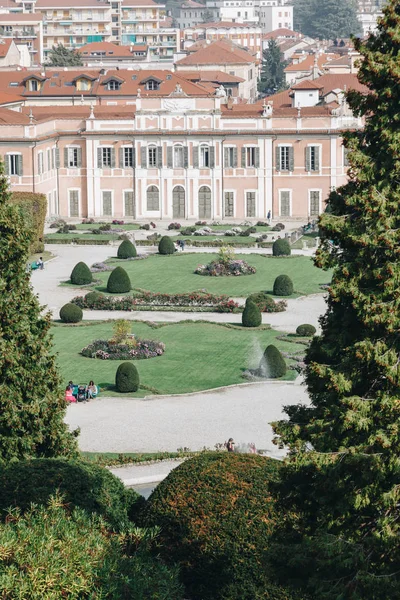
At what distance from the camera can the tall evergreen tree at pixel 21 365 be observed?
22.2 meters

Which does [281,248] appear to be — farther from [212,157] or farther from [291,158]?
[212,157]

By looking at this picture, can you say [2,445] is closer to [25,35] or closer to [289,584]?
[289,584]

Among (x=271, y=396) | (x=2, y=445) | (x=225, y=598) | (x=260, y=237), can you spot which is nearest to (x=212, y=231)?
(x=260, y=237)

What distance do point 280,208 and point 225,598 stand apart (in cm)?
5401

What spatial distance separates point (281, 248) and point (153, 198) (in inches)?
575

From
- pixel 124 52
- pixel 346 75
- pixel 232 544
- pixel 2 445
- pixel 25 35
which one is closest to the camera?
pixel 232 544

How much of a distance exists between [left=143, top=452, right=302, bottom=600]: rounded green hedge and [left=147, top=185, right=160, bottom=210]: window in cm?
5293

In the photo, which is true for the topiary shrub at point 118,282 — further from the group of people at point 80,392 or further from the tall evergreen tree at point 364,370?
the tall evergreen tree at point 364,370

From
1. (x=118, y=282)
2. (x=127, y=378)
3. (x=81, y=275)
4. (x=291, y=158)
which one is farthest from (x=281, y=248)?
(x=127, y=378)

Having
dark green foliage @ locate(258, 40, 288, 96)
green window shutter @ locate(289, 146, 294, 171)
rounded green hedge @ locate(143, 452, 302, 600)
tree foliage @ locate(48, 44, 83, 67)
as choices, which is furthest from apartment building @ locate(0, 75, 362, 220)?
dark green foliage @ locate(258, 40, 288, 96)

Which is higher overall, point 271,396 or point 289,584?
point 289,584

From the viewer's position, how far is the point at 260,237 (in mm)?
64062

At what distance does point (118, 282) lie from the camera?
5006 cm

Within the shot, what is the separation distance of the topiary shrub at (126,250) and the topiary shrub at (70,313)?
43.8 feet
